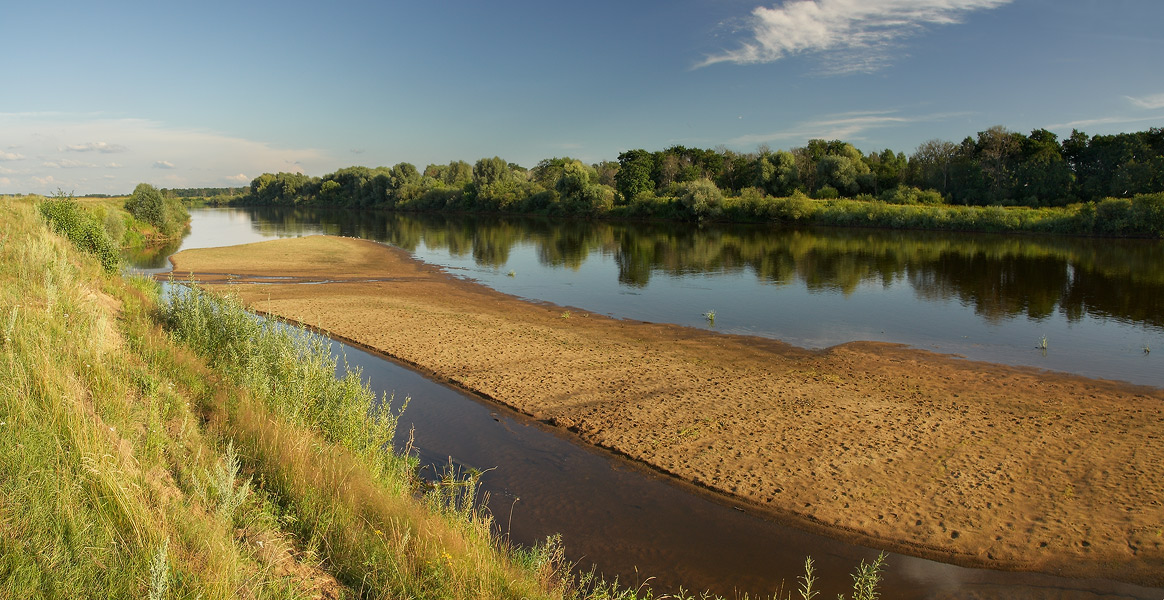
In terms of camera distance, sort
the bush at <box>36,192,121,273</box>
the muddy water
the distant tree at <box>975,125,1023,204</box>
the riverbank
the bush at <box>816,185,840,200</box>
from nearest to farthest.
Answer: the riverbank < the muddy water < the bush at <box>36,192,121,273</box> < the distant tree at <box>975,125,1023,204</box> < the bush at <box>816,185,840,200</box>

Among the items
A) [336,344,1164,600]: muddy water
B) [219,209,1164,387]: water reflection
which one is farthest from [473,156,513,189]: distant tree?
[336,344,1164,600]: muddy water

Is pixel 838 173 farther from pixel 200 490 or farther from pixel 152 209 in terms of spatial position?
pixel 200 490

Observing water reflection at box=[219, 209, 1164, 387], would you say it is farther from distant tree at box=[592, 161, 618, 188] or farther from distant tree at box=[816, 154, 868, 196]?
distant tree at box=[592, 161, 618, 188]

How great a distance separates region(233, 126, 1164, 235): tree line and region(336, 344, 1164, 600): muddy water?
52274 millimetres

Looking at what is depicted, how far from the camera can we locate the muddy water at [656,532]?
244 inches

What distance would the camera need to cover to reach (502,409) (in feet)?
35.4

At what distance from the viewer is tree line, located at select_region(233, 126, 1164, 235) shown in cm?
5205

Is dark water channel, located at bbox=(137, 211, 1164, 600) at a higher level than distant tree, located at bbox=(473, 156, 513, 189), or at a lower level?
lower

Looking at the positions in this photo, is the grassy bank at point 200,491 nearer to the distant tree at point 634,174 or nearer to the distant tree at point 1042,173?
the distant tree at point 1042,173

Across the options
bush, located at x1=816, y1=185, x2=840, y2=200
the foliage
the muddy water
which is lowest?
the muddy water

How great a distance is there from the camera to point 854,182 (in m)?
70.2

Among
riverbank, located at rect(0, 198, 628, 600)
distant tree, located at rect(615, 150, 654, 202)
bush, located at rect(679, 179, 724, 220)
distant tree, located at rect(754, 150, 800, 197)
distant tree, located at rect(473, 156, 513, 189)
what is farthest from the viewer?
distant tree, located at rect(473, 156, 513, 189)

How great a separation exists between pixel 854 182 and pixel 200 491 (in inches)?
2979

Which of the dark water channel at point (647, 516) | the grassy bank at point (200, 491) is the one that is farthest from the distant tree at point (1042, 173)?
the grassy bank at point (200, 491)
